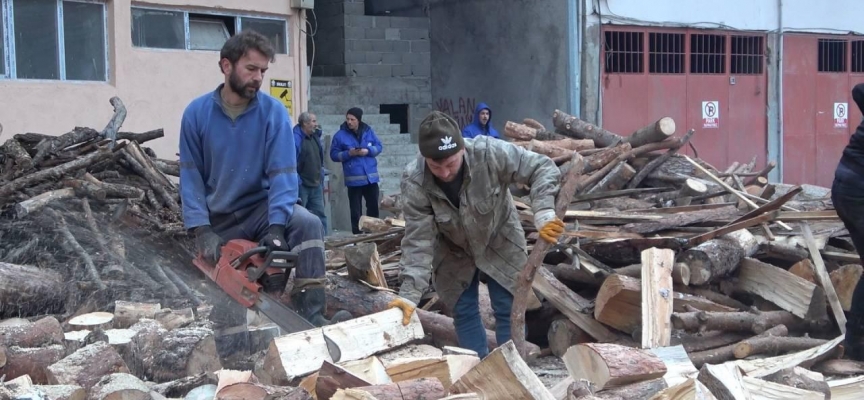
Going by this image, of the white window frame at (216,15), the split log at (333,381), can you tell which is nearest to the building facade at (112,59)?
the white window frame at (216,15)

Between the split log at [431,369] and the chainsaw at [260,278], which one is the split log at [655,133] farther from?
the split log at [431,369]

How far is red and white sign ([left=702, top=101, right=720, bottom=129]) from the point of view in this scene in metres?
15.8

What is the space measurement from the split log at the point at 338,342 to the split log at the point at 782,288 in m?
2.75

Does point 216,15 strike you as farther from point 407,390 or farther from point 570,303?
point 407,390

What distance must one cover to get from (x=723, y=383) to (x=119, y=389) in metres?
2.60

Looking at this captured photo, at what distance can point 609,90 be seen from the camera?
14.6 meters

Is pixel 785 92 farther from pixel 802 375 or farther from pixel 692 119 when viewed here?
pixel 802 375

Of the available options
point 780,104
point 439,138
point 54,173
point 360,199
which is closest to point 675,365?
point 439,138

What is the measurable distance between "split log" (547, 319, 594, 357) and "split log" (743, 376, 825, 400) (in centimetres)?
221

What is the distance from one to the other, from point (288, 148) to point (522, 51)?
9.87 meters

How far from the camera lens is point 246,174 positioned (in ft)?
18.6

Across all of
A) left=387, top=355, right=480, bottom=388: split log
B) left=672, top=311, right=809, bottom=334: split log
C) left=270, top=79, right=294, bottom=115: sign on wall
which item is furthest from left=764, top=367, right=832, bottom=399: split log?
left=270, top=79, right=294, bottom=115: sign on wall

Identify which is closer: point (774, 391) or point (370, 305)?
point (774, 391)

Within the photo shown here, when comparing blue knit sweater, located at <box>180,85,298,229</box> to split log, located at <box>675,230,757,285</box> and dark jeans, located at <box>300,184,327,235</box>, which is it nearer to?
split log, located at <box>675,230,757,285</box>
